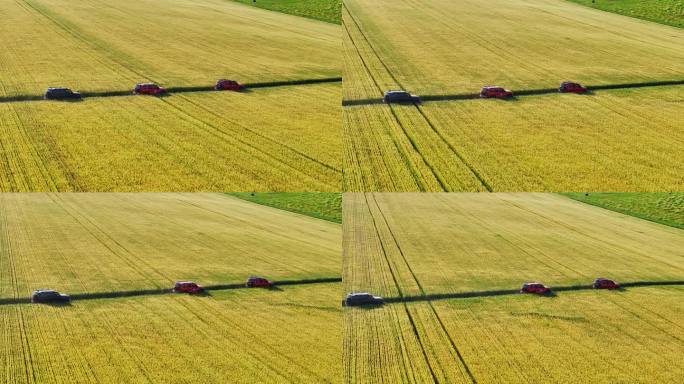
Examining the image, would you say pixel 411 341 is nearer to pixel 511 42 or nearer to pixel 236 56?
pixel 236 56

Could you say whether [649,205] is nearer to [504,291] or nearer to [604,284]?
[604,284]

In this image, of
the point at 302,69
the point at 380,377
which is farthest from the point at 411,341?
the point at 302,69

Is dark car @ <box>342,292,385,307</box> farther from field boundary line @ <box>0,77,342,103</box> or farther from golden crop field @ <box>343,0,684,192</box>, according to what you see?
field boundary line @ <box>0,77,342,103</box>

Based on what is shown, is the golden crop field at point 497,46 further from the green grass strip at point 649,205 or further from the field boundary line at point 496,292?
the field boundary line at point 496,292

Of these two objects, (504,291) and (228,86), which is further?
(228,86)

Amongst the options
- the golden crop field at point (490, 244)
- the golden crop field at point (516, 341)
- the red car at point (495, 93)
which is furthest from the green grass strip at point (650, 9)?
the golden crop field at point (516, 341)

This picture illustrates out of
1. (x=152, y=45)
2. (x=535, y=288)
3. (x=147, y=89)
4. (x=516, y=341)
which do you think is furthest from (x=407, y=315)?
(x=152, y=45)
